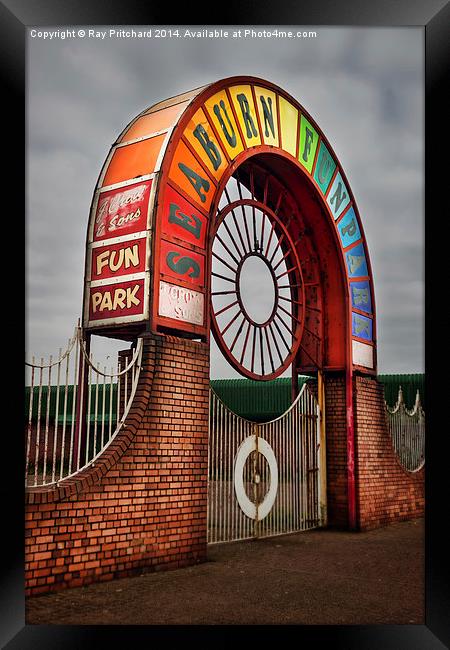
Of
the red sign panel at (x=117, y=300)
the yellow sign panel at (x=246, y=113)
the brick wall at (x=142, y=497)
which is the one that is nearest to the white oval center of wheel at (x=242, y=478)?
the brick wall at (x=142, y=497)

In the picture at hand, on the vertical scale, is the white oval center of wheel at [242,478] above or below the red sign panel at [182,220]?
below

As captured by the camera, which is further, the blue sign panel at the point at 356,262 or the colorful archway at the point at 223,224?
the blue sign panel at the point at 356,262

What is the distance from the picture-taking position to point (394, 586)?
249 inches

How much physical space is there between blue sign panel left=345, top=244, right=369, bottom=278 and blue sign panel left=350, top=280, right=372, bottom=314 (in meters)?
0.15

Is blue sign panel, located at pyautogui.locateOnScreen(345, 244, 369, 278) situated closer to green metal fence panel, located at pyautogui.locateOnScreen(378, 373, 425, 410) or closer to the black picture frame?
the black picture frame

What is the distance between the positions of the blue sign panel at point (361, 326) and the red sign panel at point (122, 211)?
4.67 meters

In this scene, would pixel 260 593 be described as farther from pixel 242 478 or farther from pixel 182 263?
pixel 182 263

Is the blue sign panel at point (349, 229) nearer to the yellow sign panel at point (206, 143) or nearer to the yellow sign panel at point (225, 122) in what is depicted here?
the yellow sign panel at point (225, 122)

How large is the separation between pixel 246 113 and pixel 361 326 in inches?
157

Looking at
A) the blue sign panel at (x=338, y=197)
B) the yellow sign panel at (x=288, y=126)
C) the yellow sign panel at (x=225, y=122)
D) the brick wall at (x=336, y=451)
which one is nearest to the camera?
the yellow sign panel at (x=225, y=122)
